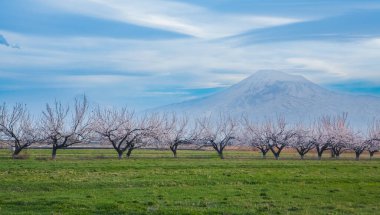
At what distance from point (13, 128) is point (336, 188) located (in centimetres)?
5880

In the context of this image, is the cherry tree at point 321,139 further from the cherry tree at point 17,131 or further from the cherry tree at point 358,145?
the cherry tree at point 17,131

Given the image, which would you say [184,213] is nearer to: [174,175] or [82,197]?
[82,197]

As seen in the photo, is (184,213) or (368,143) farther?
(368,143)

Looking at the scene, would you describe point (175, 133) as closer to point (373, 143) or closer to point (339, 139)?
point (339, 139)

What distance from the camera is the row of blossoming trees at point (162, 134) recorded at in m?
77.2

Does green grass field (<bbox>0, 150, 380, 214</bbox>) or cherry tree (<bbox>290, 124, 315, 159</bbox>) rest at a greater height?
cherry tree (<bbox>290, 124, 315, 159</bbox>)

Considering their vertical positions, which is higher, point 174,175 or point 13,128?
point 13,128

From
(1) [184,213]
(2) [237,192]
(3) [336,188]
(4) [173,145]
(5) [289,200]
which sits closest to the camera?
(1) [184,213]

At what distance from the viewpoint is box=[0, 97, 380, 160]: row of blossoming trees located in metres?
77.2

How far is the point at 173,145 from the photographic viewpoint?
90250 millimetres

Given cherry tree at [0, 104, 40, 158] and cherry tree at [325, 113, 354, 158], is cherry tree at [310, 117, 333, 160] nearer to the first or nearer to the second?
cherry tree at [325, 113, 354, 158]

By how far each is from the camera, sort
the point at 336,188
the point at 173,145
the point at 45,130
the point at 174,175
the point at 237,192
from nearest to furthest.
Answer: the point at 237,192 < the point at 336,188 < the point at 174,175 < the point at 45,130 < the point at 173,145

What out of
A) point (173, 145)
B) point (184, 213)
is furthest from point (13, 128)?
point (184, 213)

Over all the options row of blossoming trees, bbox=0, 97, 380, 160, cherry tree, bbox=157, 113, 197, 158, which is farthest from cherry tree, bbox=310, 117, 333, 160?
cherry tree, bbox=157, 113, 197, 158
